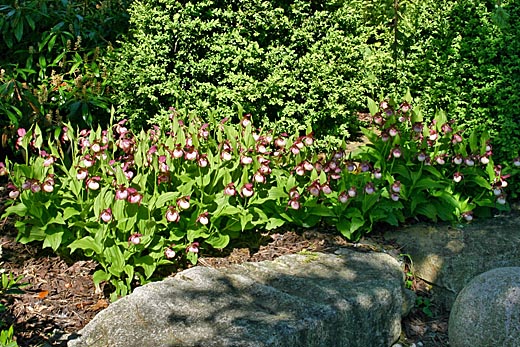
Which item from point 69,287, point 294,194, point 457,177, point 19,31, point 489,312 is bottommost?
point 69,287

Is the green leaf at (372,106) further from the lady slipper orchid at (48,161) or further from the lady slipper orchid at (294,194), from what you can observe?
the lady slipper orchid at (48,161)

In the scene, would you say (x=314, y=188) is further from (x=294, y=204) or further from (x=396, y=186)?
(x=396, y=186)

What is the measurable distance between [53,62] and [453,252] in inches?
136

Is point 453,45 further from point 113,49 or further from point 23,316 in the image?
point 23,316

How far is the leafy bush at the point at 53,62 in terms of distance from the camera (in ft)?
15.5

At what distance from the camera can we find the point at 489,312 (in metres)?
3.35

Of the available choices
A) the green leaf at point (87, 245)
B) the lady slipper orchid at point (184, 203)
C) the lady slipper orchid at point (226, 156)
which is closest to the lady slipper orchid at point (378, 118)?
the lady slipper orchid at point (226, 156)

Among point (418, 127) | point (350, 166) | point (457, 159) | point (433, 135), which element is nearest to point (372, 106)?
point (418, 127)

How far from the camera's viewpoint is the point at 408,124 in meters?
4.76

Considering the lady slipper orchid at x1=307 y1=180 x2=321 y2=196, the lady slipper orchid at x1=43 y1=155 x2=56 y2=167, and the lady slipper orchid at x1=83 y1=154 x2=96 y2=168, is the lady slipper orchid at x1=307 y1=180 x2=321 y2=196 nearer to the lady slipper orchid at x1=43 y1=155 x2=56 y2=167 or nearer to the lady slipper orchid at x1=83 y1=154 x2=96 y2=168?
the lady slipper orchid at x1=83 y1=154 x2=96 y2=168

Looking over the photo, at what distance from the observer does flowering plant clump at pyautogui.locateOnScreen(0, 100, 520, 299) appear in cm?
358

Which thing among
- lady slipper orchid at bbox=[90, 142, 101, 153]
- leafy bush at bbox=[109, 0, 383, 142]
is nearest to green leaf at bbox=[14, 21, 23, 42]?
leafy bush at bbox=[109, 0, 383, 142]

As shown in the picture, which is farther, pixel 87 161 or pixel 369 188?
pixel 369 188

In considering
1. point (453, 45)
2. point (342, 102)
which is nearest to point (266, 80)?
point (342, 102)
